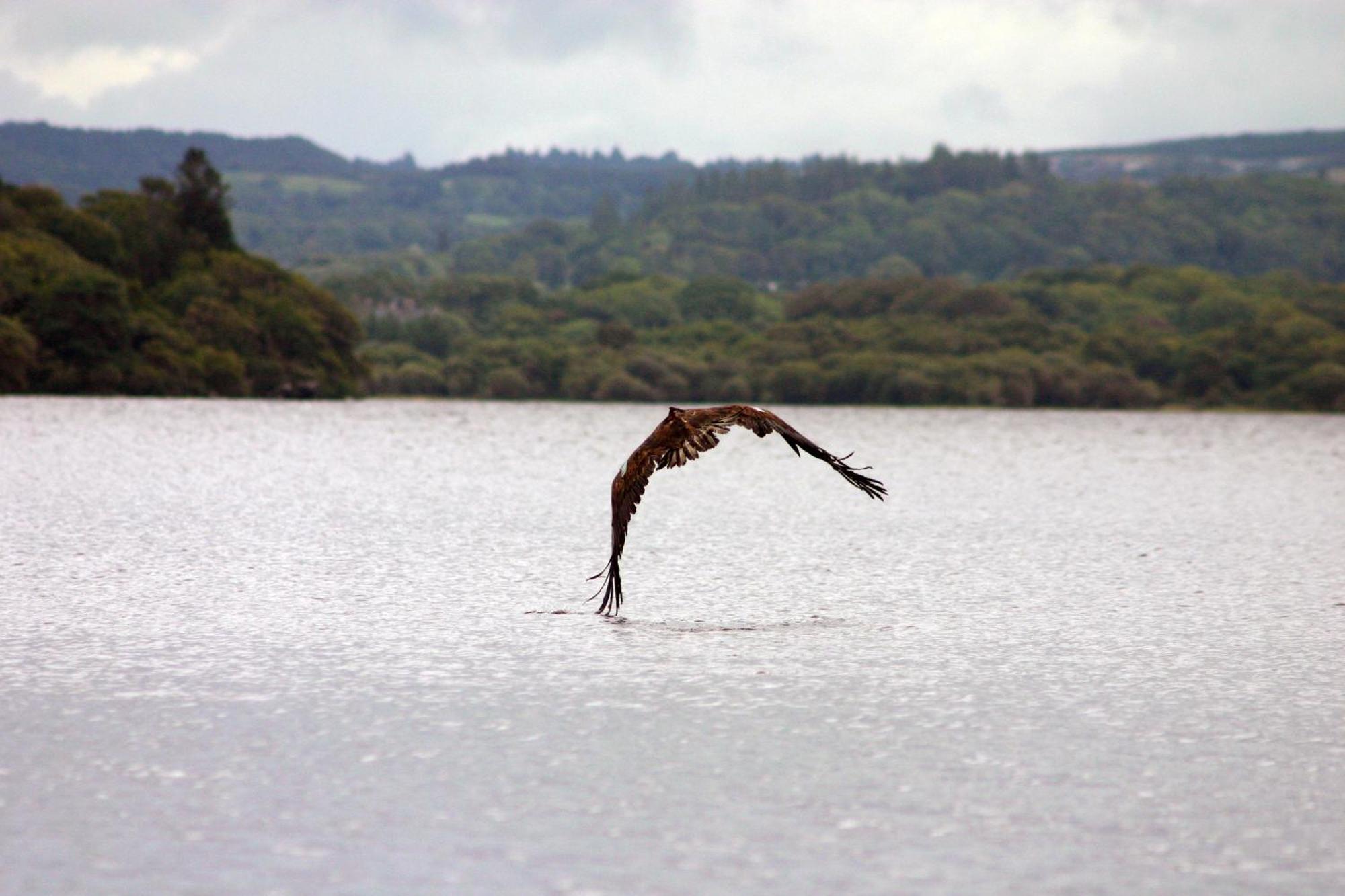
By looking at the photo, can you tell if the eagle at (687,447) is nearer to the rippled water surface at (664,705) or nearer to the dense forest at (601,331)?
the rippled water surface at (664,705)

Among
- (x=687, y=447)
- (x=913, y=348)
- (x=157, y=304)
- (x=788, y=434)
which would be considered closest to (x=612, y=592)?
(x=687, y=447)

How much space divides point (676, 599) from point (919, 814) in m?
9.81

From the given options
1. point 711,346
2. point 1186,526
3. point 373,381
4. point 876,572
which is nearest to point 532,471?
point 1186,526

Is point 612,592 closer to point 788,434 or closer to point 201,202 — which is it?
point 788,434

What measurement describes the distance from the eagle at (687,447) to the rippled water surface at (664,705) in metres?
1.49

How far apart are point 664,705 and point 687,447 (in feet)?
9.62

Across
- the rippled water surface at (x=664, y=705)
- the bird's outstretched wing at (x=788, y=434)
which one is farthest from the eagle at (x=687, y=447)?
the rippled water surface at (x=664, y=705)

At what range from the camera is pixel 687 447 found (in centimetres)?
1456

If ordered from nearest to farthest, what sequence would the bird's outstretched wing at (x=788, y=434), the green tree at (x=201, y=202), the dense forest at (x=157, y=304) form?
the bird's outstretched wing at (x=788, y=434)
the dense forest at (x=157, y=304)
the green tree at (x=201, y=202)

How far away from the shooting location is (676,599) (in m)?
19.0

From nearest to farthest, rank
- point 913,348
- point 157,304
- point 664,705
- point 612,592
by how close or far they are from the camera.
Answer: point 664,705 < point 612,592 < point 157,304 < point 913,348

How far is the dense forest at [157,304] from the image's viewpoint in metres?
104

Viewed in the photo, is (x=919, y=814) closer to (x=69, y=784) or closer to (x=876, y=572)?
(x=69, y=784)

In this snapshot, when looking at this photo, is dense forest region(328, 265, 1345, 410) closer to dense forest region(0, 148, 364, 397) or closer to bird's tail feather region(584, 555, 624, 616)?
dense forest region(0, 148, 364, 397)
